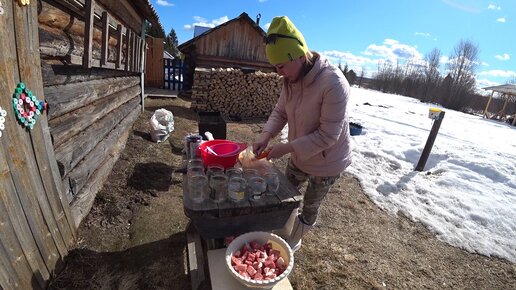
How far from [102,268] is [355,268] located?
2.57 m

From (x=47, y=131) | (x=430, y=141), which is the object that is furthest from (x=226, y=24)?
(x=47, y=131)

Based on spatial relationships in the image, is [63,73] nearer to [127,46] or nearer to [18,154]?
[18,154]

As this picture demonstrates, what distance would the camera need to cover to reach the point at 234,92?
9.52m

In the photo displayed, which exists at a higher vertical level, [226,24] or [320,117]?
[226,24]

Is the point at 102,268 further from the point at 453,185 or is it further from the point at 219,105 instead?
the point at 219,105

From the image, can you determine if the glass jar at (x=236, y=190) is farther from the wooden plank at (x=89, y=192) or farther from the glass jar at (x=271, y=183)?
the wooden plank at (x=89, y=192)

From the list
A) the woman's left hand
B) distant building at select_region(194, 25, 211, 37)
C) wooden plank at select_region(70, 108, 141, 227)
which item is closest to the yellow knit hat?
the woman's left hand

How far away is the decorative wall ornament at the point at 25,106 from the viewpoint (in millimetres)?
1718

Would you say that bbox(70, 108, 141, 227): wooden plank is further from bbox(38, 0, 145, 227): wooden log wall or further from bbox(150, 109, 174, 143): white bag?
bbox(150, 109, 174, 143): white bag

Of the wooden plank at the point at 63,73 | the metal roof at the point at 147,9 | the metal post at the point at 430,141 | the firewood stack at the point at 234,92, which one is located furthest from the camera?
the firewood stack at the point at 234,92

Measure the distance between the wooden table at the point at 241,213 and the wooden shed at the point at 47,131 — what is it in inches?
44.2

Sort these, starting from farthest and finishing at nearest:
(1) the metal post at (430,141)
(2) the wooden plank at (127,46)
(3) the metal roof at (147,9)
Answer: (3) the metal roof at (147,9), (1) the metal post at (430,141), (2) the wooden plank at (127,46)

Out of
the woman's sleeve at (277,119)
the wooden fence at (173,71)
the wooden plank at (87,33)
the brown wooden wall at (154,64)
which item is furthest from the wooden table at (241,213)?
the brown wooden wall at (154,64)

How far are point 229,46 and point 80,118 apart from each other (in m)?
10.2
